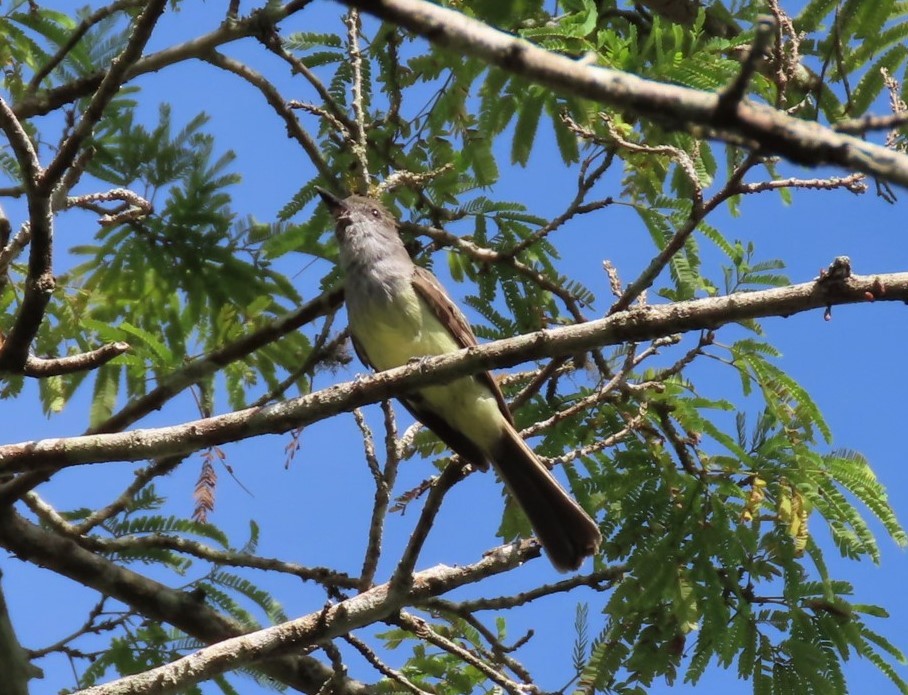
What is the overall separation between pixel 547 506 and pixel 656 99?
3651mm

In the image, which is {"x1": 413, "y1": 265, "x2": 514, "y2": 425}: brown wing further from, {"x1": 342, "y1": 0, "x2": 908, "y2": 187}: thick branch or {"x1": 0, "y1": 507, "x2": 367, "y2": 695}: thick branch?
{"x1": 342, "y1": 0, "x2": 908, "y2": 187}: thick branch

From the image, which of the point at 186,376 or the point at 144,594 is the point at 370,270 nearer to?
the point at 186,376

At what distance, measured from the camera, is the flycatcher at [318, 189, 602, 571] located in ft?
17.1

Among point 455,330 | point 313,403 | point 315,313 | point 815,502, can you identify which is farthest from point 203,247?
point 815,502

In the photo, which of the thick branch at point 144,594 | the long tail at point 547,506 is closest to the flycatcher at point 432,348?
the long tail at point 547,506

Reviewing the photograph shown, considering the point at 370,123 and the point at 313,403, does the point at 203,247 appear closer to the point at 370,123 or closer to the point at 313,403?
the point at 370,123

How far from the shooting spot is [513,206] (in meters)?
5.96

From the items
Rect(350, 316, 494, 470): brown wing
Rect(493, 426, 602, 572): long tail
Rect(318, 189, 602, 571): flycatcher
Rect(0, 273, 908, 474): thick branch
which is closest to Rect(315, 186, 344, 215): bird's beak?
Rect(318, 189, 602, 571): flycatcher

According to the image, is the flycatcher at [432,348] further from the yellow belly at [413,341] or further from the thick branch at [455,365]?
the thick branch at [455,365]

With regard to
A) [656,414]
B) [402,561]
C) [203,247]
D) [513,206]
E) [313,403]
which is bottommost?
[402,561]

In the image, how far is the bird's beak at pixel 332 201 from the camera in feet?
19.6

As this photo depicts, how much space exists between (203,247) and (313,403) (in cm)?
209

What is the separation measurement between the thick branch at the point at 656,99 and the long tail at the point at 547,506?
3280 mm

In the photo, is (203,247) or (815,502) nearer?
(815,502)
